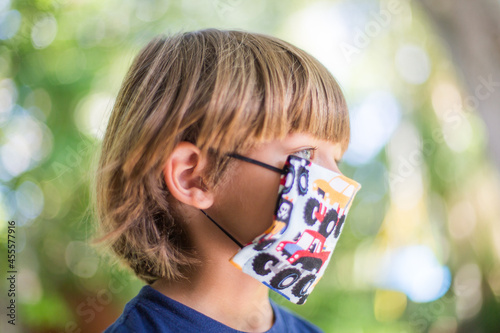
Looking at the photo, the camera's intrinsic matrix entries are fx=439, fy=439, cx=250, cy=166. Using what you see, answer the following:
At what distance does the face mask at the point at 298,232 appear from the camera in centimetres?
118

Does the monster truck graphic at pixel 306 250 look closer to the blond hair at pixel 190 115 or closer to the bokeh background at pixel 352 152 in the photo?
the blond hair at pixel 190 115

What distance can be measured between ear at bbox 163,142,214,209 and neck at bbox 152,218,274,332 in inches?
4.7

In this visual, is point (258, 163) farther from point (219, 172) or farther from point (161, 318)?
point (161, 318)

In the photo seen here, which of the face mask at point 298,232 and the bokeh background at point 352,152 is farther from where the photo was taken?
the bokeh background at point 352,152

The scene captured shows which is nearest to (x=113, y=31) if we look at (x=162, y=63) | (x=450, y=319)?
(x=162, y=63)

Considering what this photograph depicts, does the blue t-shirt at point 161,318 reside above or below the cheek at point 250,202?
below

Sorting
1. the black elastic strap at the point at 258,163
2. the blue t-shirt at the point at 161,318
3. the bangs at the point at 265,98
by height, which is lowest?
the blue t-shirt at the point at 161,318

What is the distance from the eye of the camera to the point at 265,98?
1176mm

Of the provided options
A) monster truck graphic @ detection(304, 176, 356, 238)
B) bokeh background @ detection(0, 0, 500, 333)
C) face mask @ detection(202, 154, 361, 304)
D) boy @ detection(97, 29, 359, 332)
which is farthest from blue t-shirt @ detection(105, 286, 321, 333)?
bokeh background @ detection(0, 0, 500, 333)

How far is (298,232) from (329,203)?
0.46ft

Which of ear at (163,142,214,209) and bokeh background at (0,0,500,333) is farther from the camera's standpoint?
bokeh background at (0,0,500,333)

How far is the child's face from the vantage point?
1196 millimetres

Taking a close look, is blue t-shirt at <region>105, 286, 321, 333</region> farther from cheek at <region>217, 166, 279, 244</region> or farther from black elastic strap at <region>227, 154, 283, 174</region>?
black elastic strap at <region>227, 154, 283, 174</region>

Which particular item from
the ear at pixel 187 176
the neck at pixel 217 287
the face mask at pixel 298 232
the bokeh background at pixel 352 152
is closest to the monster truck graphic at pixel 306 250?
the face mask at pixel 298 232
